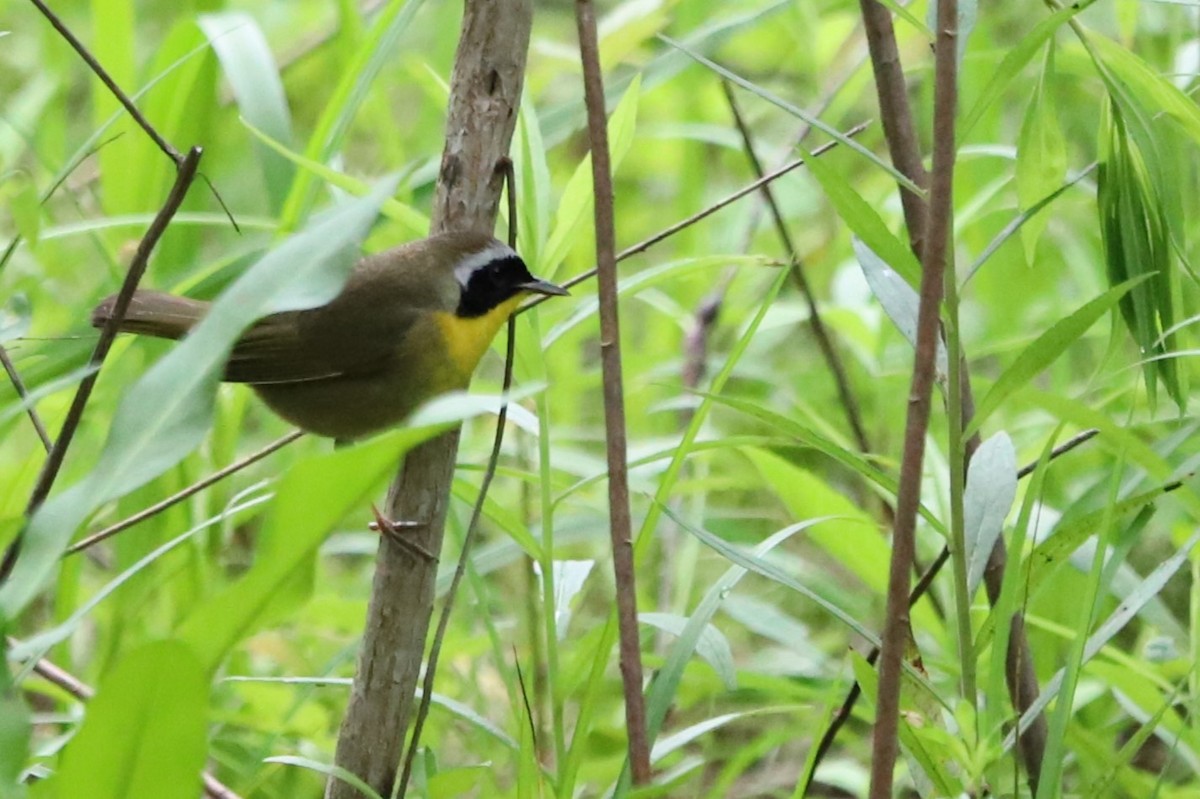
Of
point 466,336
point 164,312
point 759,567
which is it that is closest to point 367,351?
point 466,336

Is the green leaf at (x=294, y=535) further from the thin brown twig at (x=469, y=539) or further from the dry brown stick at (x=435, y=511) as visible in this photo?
the dry brown stick at (x=435, y=511)

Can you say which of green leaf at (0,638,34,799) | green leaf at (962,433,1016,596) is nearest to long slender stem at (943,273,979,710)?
green leaf at (962,433,1016,596)

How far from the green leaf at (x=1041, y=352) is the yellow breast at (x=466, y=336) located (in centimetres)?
134

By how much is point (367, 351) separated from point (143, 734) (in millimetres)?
1716

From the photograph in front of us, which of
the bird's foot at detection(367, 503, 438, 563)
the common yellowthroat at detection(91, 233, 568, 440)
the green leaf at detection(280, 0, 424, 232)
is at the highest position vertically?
the green leaf at detection(280, 0, 424, 232)

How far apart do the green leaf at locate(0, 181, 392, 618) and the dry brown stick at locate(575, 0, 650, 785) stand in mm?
425

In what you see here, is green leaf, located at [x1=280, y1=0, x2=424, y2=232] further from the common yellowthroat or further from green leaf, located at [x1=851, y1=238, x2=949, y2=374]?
green leaf, located at [x1=851, y1=238, x2=949, y2=374]

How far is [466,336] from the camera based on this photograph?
8.98 feet

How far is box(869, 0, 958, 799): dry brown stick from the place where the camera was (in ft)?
4.20

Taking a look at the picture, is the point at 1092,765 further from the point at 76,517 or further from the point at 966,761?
the point at 76,517

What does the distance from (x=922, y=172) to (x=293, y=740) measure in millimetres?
1764

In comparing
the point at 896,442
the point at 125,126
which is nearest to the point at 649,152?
the point at 896,442

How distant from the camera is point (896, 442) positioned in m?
3.48

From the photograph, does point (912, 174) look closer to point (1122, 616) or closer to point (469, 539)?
point (1122, 616)
